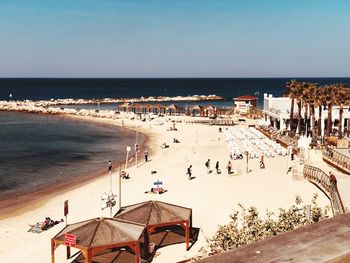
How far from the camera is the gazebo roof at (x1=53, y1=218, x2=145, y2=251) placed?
1216 centimetres

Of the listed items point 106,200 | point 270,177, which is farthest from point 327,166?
point 106,200

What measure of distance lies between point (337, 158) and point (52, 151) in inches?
985

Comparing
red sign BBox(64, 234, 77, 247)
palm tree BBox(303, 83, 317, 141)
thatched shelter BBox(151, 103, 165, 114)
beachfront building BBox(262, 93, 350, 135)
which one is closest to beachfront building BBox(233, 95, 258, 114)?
thatched shelter BBox(151, 103, 165, 114)

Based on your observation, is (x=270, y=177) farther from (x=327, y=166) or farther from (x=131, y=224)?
(x=131, y=224)

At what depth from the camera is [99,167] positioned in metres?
31.4

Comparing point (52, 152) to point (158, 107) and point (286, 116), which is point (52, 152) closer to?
point (286, 116)

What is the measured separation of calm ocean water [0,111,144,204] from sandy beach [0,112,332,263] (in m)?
3.17

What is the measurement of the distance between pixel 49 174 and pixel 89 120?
39047 millimetres

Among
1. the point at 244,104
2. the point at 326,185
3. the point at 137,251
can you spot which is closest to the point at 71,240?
the point at 137,251

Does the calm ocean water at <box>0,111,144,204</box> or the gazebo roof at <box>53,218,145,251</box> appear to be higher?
the gazebo roof at <box>53,218,145,251</box>

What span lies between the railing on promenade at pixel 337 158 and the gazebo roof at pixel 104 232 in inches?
558

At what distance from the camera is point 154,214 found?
14.4 m

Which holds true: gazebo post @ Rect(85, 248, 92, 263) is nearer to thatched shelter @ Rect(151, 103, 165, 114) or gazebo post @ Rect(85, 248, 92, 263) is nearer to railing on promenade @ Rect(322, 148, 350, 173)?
railing on promenade @ Rect(322, 148, 350, 173)

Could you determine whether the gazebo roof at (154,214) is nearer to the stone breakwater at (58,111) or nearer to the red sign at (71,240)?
the red sign at (71,240)
